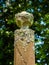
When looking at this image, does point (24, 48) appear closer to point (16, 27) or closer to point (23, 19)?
point (23, 19)

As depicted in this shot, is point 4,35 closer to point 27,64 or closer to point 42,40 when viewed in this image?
point 42,40

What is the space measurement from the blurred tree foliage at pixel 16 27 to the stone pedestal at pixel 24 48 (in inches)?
251

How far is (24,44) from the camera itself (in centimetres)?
513

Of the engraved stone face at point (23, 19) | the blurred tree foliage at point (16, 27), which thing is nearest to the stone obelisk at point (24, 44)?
the engraved stone face at point (23, 19)

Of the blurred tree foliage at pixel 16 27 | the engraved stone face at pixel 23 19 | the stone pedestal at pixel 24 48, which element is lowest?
the blurred tree foliage at pixel 16 27

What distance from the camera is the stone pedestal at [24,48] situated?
5027 mm

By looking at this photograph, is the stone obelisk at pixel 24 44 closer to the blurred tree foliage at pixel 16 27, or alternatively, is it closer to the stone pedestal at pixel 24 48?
the stone pedestal at pixel 24 48

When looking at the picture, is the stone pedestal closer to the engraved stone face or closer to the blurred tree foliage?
the engraved stone face

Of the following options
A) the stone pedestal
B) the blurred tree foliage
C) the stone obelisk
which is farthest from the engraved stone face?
the blurred tree foliage

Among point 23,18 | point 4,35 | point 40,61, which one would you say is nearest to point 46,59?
point 40,61

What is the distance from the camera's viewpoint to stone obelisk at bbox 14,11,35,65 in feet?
16.5

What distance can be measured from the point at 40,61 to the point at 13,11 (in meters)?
2.56

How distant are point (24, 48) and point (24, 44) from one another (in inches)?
3.1

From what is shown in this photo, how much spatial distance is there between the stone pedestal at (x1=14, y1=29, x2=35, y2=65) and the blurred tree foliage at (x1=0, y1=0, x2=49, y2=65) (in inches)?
251
